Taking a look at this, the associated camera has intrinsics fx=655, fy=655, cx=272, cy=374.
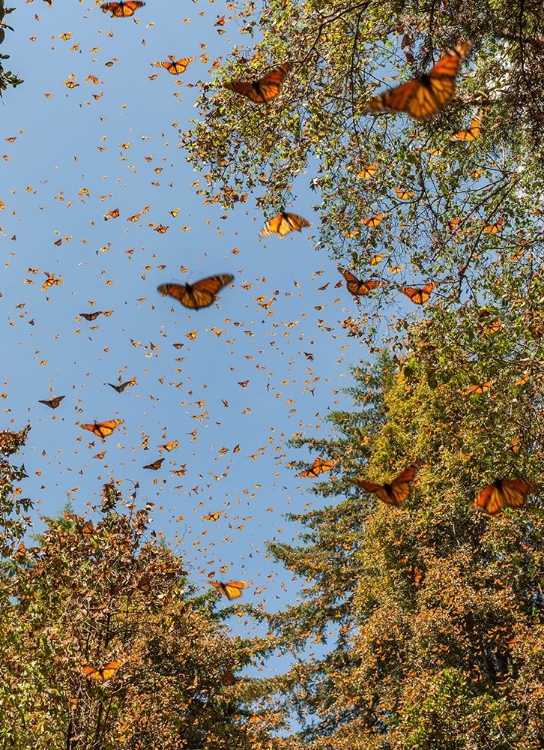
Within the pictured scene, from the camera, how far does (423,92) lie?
4871mm

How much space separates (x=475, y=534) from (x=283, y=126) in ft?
40.5

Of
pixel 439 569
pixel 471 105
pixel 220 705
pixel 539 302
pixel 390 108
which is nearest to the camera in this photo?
pixel 390 108

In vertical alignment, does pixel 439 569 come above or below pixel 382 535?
below

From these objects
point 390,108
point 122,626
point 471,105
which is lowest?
point 122,626

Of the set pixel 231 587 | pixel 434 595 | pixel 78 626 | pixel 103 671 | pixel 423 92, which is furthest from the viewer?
pixel 434 595

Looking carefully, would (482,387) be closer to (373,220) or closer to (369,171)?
(373,220)

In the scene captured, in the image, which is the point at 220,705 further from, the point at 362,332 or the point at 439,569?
the point at 362,332

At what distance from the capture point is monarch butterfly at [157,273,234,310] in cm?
720

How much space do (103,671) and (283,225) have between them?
552 centimetres

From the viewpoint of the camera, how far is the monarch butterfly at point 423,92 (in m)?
4.09

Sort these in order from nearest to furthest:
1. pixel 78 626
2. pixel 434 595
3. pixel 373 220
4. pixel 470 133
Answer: pixel 78 626, pixel 470 133, pixel 373 220, pixel 434 595

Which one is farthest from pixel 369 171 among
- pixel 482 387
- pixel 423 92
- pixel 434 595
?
pixel 434 595

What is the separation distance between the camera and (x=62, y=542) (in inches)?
307

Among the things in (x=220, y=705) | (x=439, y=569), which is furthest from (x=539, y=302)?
(x=220, y=705)
